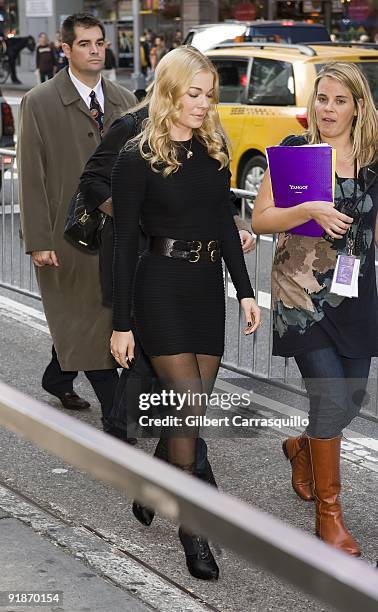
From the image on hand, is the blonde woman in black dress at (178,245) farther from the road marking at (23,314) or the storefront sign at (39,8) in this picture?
the storefront sign at (39,8)

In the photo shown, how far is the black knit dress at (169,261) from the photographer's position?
395cm

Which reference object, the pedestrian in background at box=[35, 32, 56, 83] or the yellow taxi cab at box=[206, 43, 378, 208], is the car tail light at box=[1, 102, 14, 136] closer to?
the yellow taxi cab at box=[206, 43, 378, 208]

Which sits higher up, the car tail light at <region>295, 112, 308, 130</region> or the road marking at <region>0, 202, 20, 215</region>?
the road marking at <region>0, 202, 20, 215</region>

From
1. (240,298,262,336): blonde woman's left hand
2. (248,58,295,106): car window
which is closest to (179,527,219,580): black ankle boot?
(240,298,262,336): blonde woman's left hand

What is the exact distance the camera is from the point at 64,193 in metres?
5.54

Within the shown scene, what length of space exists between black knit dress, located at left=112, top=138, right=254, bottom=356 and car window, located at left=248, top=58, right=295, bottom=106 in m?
9.24

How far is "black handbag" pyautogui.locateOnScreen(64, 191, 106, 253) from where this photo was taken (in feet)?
15.9

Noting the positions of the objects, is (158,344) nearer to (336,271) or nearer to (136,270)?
(136,270)

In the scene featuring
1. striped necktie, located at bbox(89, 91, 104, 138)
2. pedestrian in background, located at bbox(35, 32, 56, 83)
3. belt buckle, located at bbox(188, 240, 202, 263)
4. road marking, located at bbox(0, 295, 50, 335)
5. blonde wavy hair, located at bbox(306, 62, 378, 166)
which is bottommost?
pedestrian in background, located at bbox(35, 32, 56, 83)

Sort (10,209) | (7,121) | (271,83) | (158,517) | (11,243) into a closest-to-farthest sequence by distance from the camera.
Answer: (158,517), (11,243), (10,209), (271,83), (7,121)

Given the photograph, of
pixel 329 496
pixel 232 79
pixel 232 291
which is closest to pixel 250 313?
pixel 329 496

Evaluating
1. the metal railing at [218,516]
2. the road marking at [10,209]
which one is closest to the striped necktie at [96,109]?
the road marking at [10,209]

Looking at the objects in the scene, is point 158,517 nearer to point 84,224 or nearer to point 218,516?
point 84,224

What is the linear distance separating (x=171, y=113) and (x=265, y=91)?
969cm
